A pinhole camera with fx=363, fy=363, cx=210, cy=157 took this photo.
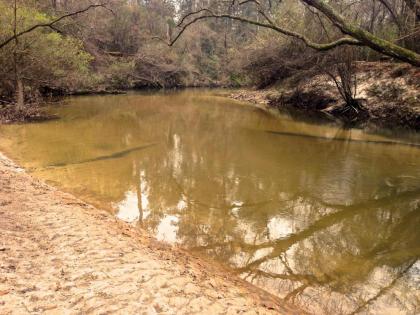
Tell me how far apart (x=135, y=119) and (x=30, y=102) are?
7024 mm

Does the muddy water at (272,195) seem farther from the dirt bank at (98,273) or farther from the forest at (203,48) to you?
the forest at (203,48)

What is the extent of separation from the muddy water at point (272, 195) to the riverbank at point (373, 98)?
11.2 feet

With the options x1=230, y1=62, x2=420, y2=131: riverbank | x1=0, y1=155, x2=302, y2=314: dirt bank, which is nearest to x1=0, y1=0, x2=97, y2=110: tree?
x1=0, y1=155, x2=302, y2=314: dirt bank

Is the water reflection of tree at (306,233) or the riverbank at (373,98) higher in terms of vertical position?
the riverbank at (373,98)

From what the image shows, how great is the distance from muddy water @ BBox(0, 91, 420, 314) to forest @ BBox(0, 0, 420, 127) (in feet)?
10.9

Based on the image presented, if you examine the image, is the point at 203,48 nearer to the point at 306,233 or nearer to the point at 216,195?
the point at 216,195

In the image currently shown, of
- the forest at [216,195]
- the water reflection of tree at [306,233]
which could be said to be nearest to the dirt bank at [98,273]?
the forest at [216,195]

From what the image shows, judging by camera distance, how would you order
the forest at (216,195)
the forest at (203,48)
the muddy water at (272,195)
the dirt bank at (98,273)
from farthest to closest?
Result: the forest at (203,48) < the muddy water at (272,195) < the forest at (216,195) < the dirt bank at (98,273)

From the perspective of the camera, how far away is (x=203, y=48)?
5291 centimetres

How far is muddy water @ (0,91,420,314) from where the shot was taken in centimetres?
480

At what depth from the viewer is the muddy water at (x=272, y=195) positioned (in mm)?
4805

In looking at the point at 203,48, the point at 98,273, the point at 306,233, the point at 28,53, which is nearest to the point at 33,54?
the point at 28,53

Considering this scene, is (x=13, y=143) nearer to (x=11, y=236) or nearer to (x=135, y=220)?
(x=135, y=220)

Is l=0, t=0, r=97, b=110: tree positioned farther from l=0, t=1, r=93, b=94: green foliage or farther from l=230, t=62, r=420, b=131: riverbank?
l=230, t=62, r=420, b=131: riverbank
